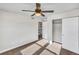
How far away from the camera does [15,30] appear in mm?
3609

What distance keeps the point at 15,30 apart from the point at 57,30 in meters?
2.13

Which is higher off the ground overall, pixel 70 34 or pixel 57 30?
pixel 57 30

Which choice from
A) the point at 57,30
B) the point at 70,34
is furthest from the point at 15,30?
the point at 70,34

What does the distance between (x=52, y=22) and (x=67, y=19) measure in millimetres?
840

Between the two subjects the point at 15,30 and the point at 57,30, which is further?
the point at 57,30

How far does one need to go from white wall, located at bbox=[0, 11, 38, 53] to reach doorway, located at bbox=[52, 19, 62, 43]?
98 cm

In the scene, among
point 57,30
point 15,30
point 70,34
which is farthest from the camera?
point 57,30

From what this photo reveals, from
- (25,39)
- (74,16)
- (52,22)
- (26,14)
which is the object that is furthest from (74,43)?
(26,14)

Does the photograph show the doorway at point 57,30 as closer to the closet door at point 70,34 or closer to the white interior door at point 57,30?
the white interior door at point 57,30

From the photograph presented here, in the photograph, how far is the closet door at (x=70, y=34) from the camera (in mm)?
3565

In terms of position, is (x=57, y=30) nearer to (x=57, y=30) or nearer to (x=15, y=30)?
(x=57, y=30)

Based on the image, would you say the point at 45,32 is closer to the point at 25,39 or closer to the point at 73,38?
the point at 25,39

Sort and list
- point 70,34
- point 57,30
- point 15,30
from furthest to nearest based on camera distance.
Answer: point 57,30
point 70,34
point 15,30

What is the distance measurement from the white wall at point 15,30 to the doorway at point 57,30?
0.98 meters
